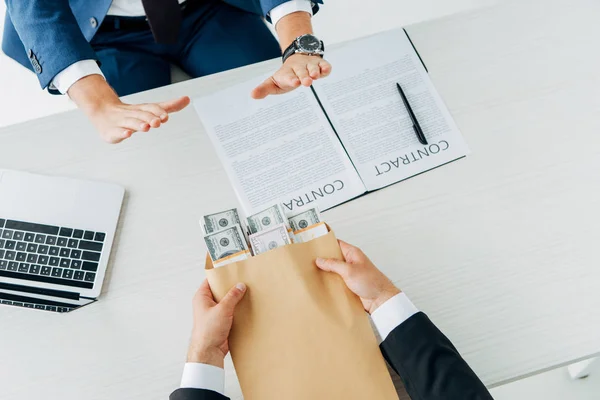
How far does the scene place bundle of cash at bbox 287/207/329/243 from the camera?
2.16 ft

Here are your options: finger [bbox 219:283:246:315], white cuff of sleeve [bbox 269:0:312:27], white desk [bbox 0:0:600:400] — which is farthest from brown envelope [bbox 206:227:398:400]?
white cuff of sleeve [bbox 269:0:312:27]

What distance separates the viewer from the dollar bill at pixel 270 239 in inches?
25.2

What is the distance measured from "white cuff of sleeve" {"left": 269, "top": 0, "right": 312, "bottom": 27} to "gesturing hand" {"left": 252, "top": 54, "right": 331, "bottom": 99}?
0.37ft

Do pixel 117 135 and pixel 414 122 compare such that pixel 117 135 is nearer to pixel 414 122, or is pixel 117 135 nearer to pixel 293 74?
pixel 293 74

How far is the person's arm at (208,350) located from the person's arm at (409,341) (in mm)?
135

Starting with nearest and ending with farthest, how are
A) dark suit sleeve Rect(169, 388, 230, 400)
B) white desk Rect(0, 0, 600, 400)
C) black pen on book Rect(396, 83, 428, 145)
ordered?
dark suit sleeve Rect(169, 388, 230, 400) < white desk Rect(0, 0, 600, 400) < black pen on book Rect(396, 83, 428, 145)

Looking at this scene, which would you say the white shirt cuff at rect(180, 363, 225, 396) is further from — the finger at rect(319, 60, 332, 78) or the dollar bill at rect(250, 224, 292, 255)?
the finger at rect(319, 60, 332, 78)

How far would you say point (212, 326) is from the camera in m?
0.62

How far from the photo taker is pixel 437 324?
719 mm

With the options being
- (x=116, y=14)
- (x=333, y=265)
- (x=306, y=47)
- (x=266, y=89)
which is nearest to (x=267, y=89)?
(x=266, y=89)

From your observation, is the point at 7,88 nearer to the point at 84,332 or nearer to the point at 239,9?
the point at 239,9

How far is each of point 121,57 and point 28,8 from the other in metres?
0.21

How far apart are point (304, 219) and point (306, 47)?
0.33 m

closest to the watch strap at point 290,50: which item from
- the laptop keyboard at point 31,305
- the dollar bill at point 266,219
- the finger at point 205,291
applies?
the dollar bill at point 266,219
